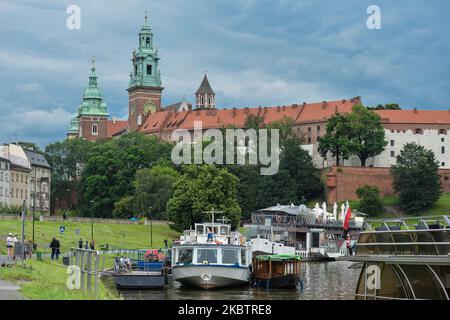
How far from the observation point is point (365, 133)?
531 ft

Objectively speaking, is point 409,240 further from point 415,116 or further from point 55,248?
point 415,116

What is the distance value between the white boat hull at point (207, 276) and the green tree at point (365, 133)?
104 m

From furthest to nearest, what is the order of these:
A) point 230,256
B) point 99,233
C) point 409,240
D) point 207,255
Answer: point 99,233
point 230,256
point 207,255
point 409,240

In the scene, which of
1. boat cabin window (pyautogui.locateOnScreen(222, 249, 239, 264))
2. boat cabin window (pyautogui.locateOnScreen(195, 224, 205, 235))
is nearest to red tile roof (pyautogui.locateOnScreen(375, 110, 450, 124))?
boat cabin window (pyautogui.locateOnScreen(195, 224, 205, 235))

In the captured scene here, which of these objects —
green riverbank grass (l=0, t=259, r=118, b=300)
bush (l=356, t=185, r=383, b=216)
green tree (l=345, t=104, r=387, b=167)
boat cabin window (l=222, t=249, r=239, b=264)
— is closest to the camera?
green riverbank grass (l=0, t=259, r=118, b=300)

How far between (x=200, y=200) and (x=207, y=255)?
50479 mm

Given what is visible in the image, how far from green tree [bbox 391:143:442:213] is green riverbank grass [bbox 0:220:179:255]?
4322 cm

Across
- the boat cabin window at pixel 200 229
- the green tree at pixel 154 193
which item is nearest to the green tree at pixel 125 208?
the green tree at pixel 154 193

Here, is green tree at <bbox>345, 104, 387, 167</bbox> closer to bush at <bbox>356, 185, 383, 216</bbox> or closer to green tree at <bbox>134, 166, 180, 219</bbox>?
bush at <bbox>356, 185, 383, 216</bbox>

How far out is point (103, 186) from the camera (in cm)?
15588

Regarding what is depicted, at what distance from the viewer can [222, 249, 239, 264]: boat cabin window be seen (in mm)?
59156

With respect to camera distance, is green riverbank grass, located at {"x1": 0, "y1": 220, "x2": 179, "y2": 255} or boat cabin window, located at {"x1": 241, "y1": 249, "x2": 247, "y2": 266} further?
green riverbank grass, located at {"x1": 0, "y1": 220, "x2": 179, "y2": 255}

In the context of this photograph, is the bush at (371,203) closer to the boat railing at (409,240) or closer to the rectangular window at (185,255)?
the rectangular window at (185,255)

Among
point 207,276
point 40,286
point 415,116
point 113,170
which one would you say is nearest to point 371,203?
point 415,116
